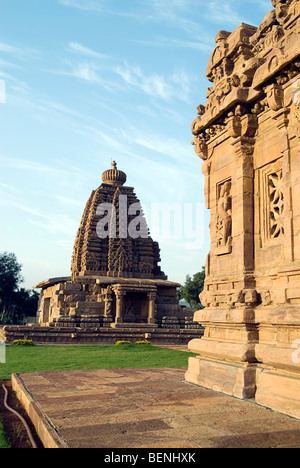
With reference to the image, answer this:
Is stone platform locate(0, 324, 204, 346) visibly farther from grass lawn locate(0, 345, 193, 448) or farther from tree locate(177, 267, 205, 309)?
tree locate(177, 267, 205, 309)

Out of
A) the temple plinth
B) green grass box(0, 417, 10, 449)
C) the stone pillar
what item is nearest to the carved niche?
green grass box(0, 417, 10, 449)

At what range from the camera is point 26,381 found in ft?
25.2

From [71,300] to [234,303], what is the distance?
2204cm

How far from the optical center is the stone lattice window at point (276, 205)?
6.61 meters

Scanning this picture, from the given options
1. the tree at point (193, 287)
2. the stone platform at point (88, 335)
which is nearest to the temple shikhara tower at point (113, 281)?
the stone platform at point (88, 335)

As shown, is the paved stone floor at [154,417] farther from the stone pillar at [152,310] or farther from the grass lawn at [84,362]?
the stone pillar at [152,310]

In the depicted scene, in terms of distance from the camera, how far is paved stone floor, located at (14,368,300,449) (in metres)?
3.99

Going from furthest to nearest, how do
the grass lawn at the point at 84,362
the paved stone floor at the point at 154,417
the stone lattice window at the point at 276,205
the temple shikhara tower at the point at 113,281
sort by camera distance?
1. the temple shikhara tower at the point at 113,281
2. the grass lawn at the point at 84,362
3. the stone lattice window at the point at 276,205
4. the paved stone floor at the point at 154,417

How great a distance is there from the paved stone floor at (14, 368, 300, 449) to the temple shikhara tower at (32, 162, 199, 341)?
16668 millimetres

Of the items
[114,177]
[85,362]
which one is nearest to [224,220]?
[85,362]

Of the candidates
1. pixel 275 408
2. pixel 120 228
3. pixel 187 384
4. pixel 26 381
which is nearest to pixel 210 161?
pixel 187 384

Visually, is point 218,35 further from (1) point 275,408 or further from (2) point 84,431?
(2) point 84,431

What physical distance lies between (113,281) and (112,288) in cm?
46
